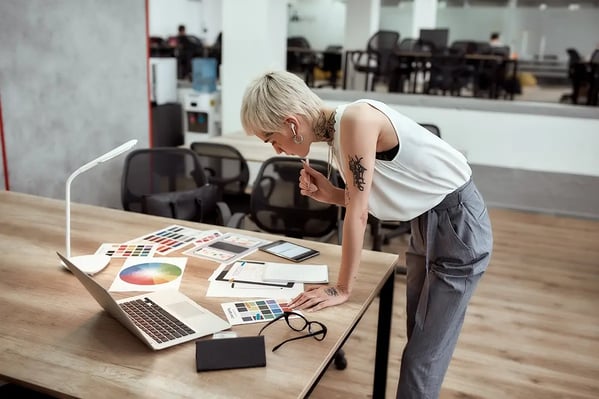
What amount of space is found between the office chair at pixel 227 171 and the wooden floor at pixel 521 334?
1.23 meters

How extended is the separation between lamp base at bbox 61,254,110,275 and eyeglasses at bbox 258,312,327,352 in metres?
0.67

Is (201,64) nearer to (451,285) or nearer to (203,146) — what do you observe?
(203,146)

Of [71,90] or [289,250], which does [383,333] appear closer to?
[289,250]

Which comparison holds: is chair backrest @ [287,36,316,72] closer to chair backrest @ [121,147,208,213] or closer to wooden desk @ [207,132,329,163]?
wooden desk @ [207,132,329,163]

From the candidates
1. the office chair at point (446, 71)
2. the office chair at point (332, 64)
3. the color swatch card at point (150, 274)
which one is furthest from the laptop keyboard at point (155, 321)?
the office chair at point (332, 64)

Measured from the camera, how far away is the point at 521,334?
10.4ft

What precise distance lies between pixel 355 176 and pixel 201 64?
20.8ft

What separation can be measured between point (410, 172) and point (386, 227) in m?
3.23

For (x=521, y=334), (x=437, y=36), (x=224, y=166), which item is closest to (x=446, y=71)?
(x=437, y=36)

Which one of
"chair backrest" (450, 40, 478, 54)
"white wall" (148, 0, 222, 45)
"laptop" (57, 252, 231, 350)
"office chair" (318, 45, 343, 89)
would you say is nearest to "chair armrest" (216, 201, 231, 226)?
"laptop" (57, 252, 231, 350)

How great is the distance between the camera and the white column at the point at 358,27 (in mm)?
10367

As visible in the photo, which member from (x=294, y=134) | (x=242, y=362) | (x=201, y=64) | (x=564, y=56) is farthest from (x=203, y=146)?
(x=564, y=56)

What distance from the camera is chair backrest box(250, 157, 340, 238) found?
3139mm

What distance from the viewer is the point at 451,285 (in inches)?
68.9
